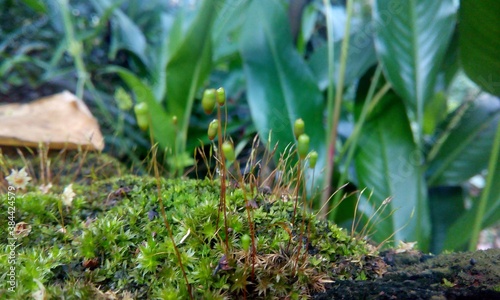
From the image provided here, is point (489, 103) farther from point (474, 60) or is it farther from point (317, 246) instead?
point (317, 246)

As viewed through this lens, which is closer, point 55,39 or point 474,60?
point 474,60

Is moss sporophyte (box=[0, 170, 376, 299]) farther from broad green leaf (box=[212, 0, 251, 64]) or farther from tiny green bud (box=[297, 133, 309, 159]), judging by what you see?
broad green leaf (box=[212, 0, 251, 64])

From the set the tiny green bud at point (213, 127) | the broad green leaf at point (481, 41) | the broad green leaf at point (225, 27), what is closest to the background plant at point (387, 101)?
the broad green leaf at point (481, 41)

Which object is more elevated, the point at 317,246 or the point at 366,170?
the point at 317,246

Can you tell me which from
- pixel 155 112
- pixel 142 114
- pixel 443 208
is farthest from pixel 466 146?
pixel 142 114

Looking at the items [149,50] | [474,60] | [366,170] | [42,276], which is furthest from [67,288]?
[149,50]

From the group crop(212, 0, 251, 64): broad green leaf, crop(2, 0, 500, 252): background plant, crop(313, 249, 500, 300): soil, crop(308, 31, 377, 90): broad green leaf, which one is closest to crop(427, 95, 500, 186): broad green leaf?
crop(2, 0, 500, 252): background plant

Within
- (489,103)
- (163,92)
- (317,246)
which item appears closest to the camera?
(317,246)

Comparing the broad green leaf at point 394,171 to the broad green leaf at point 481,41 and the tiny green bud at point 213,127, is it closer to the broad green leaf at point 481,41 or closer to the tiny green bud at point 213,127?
the broad green leaf at point 481,41
